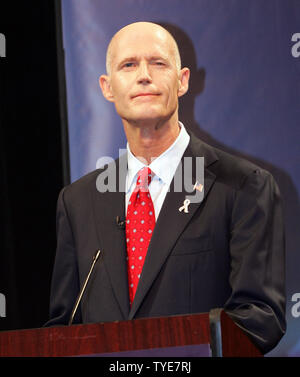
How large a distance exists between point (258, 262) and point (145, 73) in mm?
890

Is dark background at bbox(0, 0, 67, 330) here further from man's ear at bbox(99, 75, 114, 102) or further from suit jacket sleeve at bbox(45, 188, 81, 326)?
suit jacket sleeve at bbox(45, 188, 81, 326)

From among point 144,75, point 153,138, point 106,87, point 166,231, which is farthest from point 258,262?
point 106,87

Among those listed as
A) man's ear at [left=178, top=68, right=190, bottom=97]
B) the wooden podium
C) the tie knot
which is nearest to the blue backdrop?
man's ear at [left=178, top=68, right=190, bottom=97]

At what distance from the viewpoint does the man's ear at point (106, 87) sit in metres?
3.09

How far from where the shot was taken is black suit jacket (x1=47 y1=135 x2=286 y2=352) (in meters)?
2.49

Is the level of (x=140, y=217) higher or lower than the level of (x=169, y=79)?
lower

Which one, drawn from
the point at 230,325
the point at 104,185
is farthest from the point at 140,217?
the point at 230,325

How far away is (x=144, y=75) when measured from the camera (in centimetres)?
284

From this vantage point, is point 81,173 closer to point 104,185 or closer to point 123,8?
point 104,185

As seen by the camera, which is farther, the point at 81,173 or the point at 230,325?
the point at 81,173

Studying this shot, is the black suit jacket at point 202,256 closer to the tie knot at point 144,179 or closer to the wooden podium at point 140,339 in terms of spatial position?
the tie knot at point 144,179

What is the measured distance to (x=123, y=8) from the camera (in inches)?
128

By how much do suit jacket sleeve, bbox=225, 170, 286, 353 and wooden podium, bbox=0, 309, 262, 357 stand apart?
307 millimetres
